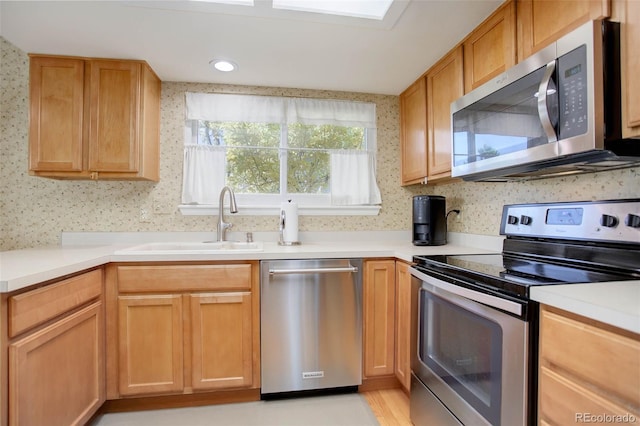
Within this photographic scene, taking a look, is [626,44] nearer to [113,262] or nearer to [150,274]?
[150,274]

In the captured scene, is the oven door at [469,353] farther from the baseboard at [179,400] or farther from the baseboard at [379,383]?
the baseboard at [179,400]

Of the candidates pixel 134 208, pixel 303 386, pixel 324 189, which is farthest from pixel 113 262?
pixel 324 189

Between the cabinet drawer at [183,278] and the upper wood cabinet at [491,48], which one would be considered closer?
the upper wood cabinet at [491,48]

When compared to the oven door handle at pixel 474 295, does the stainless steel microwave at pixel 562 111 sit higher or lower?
higher

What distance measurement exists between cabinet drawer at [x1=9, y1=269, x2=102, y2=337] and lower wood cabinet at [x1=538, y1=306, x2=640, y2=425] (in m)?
1.77

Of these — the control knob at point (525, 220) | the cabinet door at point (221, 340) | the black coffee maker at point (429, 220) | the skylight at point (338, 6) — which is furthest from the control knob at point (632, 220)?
the cabinet door at point (221, 340)

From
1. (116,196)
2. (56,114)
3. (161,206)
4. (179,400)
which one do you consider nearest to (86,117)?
(56,114)

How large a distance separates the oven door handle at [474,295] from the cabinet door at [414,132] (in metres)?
0.96

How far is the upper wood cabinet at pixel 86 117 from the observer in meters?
1.96

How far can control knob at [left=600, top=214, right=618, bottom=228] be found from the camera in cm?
114

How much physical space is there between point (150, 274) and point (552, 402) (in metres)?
1.83

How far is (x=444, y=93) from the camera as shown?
1.93 m

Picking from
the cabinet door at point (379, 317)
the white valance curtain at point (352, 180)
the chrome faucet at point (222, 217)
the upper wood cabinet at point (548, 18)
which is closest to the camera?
the upper wood cabinet at point (548, 18)

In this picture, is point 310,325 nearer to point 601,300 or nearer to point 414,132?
point 601,300
